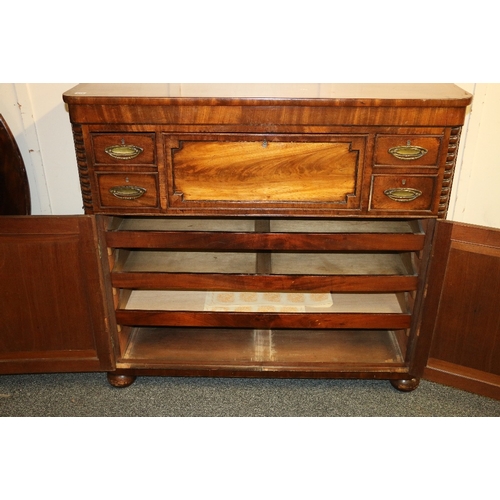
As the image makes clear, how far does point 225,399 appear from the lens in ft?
7.14

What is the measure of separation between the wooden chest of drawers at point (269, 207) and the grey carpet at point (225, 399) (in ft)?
0.31

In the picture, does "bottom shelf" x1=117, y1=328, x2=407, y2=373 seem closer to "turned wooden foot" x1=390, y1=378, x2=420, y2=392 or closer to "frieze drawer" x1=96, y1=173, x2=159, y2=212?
"turned wooden foot" x1=390, y1=378, x2=420, y2=392

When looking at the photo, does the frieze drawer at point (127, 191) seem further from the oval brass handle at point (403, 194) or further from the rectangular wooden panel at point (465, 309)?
the rectangular wooden panel at point (465, 309)

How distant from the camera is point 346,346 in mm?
2299

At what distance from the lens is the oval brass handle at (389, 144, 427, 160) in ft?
5.76

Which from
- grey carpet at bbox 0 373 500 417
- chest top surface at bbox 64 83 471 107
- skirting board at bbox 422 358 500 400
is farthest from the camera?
grey carpet at bbox 0 373 500 417

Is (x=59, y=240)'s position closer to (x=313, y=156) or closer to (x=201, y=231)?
(x=201, y=231)

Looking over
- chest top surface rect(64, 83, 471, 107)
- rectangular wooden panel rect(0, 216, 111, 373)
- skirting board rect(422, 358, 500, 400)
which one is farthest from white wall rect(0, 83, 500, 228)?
skirting board rect(422, 358, 500, 400)

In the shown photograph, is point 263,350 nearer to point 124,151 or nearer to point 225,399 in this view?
point 225,399

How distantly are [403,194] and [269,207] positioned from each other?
49 centimetres

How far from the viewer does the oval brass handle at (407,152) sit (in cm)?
176

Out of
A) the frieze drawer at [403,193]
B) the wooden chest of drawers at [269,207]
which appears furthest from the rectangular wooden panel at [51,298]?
the frieze drawer at [403,193]

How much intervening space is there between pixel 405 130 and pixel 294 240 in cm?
56

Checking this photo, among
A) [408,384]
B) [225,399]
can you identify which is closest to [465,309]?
[408,384]
